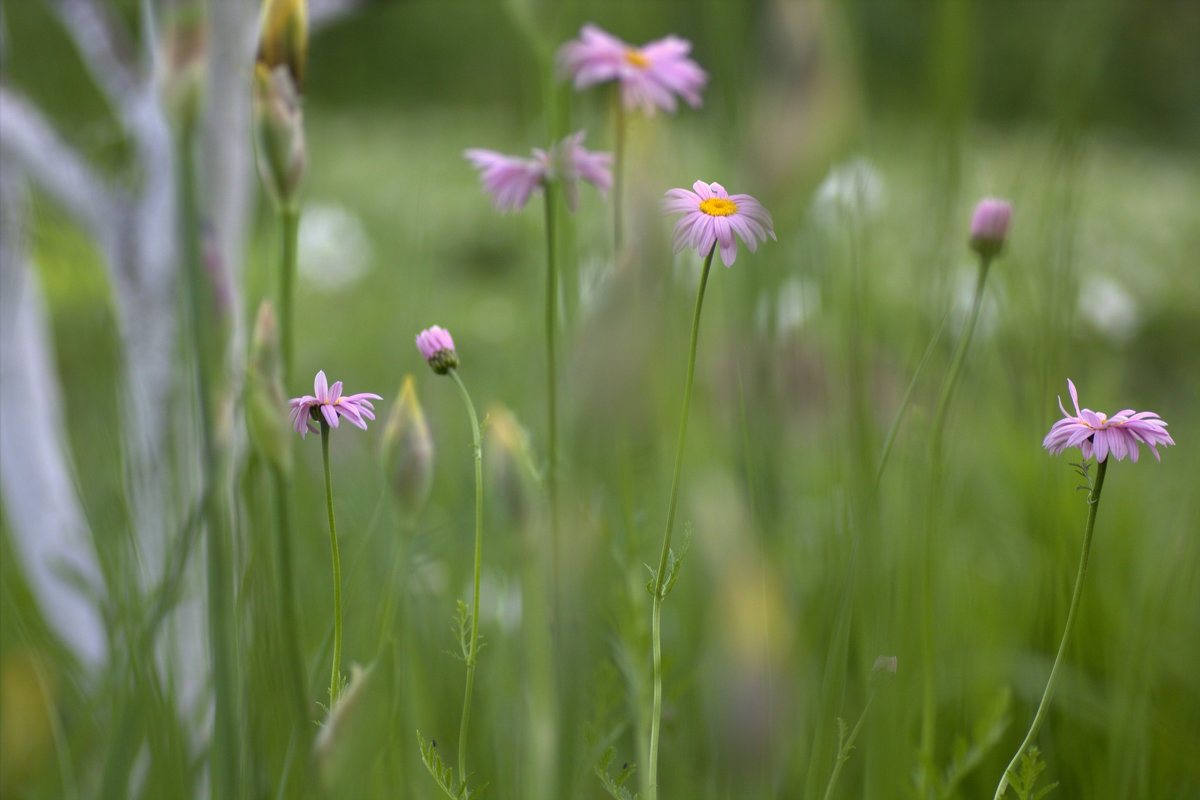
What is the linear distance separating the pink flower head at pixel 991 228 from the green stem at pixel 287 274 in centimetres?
14

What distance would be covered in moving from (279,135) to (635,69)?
7 cm

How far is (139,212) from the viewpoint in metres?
0.45

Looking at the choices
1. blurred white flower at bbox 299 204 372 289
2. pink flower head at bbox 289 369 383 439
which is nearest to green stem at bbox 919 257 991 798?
pink flower head at bbox 289 369 383 439

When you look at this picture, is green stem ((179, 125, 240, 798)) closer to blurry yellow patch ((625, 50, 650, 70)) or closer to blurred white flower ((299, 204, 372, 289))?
blurry yellow patch ((625, 50, 650, 70))

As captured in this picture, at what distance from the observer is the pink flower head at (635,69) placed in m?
0.16

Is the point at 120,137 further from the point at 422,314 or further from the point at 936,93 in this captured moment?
the point at 936,93

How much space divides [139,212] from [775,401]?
1.37 ft

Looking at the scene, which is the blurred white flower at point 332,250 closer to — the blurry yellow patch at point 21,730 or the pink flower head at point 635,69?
the blurry yellow patch at point 21,730

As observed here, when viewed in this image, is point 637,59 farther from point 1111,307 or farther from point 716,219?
point 1111,307

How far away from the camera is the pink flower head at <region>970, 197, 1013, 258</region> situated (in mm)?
176

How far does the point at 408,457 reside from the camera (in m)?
0.16

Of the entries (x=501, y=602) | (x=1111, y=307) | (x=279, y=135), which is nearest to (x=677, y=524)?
(x=501, y=602)

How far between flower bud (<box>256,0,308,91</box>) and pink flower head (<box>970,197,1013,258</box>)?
14cm

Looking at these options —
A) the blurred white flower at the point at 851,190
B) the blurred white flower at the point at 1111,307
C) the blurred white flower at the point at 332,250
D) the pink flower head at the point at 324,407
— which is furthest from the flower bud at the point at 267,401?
the blurred white flower at the point at 332,250
